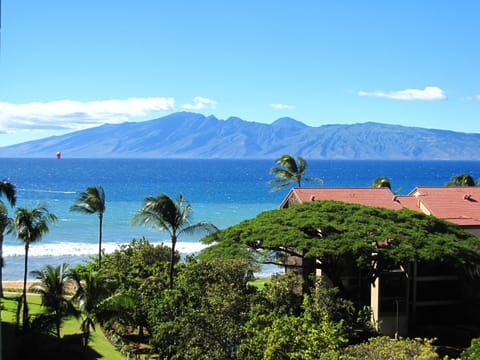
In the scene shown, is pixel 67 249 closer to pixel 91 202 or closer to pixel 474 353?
pixel 91 202

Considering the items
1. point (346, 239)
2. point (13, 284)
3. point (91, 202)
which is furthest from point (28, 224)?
point (13, 284)

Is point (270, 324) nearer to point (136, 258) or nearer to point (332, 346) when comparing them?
point (332, 346)

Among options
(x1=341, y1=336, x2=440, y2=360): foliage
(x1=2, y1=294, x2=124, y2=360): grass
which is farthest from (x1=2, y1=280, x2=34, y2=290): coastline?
(x1=341, y1=336, x2=440, y2=360): foliage

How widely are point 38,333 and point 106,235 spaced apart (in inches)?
1735

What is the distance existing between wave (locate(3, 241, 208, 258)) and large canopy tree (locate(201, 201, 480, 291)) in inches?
1169

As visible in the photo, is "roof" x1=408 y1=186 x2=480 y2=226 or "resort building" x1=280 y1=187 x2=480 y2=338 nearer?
"resort building" x1=280 y1=187 x2=480 y2=338

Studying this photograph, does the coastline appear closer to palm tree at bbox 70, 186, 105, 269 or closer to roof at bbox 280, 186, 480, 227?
palm tree at bbox 70, 186, 105, 269

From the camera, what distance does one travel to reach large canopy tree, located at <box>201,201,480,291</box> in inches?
888

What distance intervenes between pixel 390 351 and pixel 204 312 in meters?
6.32

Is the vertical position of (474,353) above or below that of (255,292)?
below

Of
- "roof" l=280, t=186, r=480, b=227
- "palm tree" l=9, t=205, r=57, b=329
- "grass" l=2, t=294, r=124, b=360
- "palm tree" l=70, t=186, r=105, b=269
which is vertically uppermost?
"roof" l=280, t=186, r=480, b=227

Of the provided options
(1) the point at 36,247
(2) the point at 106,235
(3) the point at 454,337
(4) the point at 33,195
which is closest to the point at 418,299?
(3) the point at 454,337

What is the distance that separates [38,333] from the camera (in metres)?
21.6

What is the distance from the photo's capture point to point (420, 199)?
2967cm
